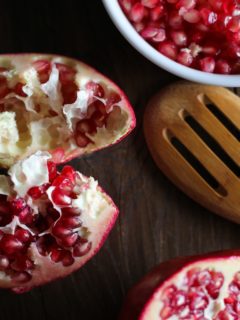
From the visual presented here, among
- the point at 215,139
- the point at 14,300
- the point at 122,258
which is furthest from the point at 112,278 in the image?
the point at 215,139

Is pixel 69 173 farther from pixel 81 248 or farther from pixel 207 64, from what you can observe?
pixel 207 64

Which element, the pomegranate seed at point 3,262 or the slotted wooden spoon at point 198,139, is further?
the slotted wooden spoon at point 198,139

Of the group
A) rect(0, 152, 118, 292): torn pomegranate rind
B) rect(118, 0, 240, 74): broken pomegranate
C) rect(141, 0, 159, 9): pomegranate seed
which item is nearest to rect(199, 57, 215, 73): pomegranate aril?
rect(118, 0, 240, 74): broken pomegranate

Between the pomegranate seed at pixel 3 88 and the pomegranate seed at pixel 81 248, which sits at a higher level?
the pomegranate seed at pixel 3 88

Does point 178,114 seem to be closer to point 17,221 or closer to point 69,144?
point 69,144

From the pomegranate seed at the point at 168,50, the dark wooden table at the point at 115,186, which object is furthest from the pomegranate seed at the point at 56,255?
the pomegranate seed at the point at 168,50

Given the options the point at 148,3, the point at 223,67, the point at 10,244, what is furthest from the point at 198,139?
the point at 10,244

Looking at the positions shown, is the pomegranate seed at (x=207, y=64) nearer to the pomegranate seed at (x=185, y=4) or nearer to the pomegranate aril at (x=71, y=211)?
the pomegranate seed at (x=185, y=4)

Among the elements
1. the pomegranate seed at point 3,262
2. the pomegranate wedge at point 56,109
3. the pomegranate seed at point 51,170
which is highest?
the pomegranate wedge at point 56,109
